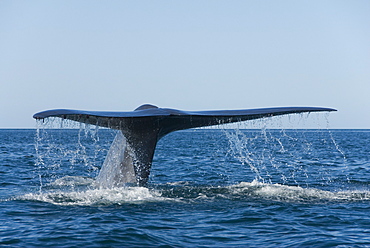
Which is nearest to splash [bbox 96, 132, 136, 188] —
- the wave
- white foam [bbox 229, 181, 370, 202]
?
the wave

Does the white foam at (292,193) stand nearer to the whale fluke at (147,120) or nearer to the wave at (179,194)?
the wave at (179,194)

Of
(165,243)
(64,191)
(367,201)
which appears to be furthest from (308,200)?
(64,191)

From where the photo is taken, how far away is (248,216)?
7.60 m

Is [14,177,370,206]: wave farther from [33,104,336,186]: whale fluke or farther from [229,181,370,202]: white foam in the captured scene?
[33,104,336,186]: whale fluke

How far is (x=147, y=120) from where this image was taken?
829 cm

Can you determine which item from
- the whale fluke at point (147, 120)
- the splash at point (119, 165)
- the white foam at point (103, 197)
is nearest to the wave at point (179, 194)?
the white foam at point (103, 197)

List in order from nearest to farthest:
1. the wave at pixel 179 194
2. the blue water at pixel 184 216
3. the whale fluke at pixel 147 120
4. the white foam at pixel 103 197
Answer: the blue water at pixel 184 216 → the whale fluke at pixel 147 120 → the white foam at pixel 103 197 → the wave at pixel 179 194

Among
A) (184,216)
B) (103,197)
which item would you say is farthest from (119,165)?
(184,216)

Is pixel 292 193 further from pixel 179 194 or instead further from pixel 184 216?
pixel 184 216

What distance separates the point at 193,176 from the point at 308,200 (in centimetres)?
589

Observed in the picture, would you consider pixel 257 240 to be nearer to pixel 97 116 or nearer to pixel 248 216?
pixel 248 216

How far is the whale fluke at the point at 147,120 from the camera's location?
747cm

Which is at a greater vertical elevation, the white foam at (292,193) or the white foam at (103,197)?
the white foam at (103,197)

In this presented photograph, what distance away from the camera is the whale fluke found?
294 inches
